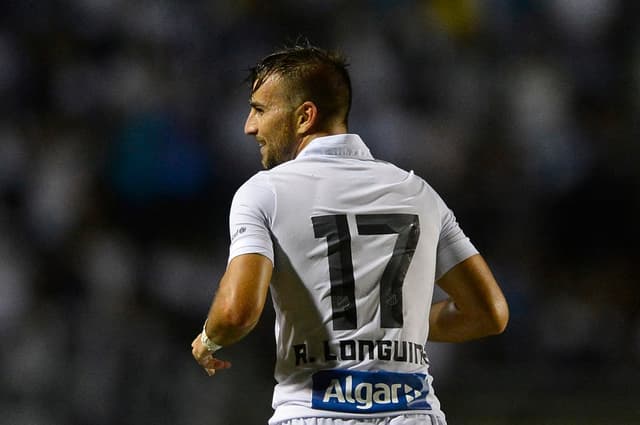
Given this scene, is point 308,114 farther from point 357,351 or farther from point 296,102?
point 357,351

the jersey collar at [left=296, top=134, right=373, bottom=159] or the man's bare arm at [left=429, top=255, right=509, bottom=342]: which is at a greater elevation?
the jersey collar at [left=296, top=134, right=373, bottom=159]

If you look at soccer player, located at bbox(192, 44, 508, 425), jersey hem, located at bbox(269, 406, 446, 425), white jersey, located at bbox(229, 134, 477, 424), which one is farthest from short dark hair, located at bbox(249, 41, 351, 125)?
jersey hem, located at bbox(269, 406, 446, 425)

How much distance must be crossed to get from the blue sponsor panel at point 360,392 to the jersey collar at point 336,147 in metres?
0.59

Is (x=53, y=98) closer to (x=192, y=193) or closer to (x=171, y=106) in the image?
(x=171, y=106)

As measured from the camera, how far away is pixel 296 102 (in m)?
2.77

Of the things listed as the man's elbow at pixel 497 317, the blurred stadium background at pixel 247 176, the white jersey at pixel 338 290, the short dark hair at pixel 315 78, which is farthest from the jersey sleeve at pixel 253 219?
the blurred stadium background at pixel 247 176

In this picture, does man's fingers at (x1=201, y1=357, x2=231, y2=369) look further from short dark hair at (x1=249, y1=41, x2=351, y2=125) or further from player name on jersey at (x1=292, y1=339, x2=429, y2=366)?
short dark hair at (x1=249, y1=41, x2=351, y2=125)

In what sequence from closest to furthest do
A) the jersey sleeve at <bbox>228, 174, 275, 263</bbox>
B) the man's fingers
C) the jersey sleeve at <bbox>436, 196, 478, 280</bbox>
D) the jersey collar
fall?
the jersey sleeve at <bbox>228, 174, 275, 263</bbox> → the man's fingers → the jersey collar → the jersey sleeve at <bbox>436, 196, 478, 280</bbox>

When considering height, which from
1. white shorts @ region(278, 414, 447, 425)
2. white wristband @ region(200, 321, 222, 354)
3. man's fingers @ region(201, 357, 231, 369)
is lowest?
white shorts @ region(278, 414, 447, 425)

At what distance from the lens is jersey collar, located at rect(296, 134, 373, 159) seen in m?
2.70

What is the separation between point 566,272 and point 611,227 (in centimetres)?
42

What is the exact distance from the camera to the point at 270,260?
242cm

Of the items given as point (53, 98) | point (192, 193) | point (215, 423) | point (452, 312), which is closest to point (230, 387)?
point (215, 423)

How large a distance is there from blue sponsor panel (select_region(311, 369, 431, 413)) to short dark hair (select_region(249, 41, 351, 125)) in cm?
72
